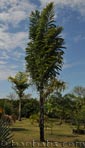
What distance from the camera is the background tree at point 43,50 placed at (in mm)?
24609

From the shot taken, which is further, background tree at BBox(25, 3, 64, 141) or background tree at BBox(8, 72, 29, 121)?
background tree at BBox(8, 72, 29, 121)

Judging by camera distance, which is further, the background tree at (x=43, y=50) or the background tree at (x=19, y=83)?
the background tree at (x=19, y=83)

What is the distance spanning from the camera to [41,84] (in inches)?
974

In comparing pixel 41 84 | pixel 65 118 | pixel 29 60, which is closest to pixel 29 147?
pixel 41 84

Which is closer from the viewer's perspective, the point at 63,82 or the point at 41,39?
the point at 41,39

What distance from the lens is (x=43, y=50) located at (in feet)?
81.8

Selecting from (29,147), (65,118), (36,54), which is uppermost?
(36,54)

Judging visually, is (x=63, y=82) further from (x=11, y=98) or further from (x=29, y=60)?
(x=11, y=98)

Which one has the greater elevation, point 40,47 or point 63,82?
point 40,47

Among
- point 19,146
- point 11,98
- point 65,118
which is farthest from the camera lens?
point 11,98

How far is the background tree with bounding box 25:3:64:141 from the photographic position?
24609 mm

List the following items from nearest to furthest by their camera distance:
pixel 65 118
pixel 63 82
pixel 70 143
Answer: pixel 70 143
pixel 63 82
pixel 65 118

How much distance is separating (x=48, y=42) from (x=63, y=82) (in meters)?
4.13

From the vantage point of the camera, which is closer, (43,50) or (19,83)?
(43,50)
